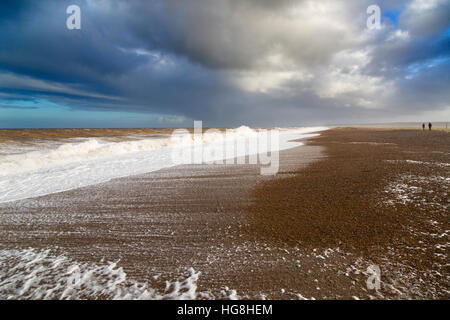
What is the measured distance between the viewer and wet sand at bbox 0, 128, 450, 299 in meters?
2.53

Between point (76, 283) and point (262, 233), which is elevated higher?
point (262, 233)

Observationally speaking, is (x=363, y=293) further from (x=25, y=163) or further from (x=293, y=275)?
(x=25, y=163)

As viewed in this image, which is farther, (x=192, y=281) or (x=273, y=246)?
(x=273, y=246)

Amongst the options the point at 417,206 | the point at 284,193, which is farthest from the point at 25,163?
the point at 417,206

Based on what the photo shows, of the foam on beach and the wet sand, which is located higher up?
the wet sand

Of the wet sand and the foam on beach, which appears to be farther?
the wet sand

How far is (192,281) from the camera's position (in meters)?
2.56

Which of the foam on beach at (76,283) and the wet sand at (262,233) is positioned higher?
the wet sand at (262,233)

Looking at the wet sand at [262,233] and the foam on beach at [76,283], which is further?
the wet sand at [262,233]

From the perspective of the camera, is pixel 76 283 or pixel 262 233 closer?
pixel 76 283

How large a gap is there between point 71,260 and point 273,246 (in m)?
2.91

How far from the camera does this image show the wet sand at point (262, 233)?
253 centimetres

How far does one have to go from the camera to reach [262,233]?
3.71m

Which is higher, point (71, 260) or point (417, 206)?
point (417, 206)
